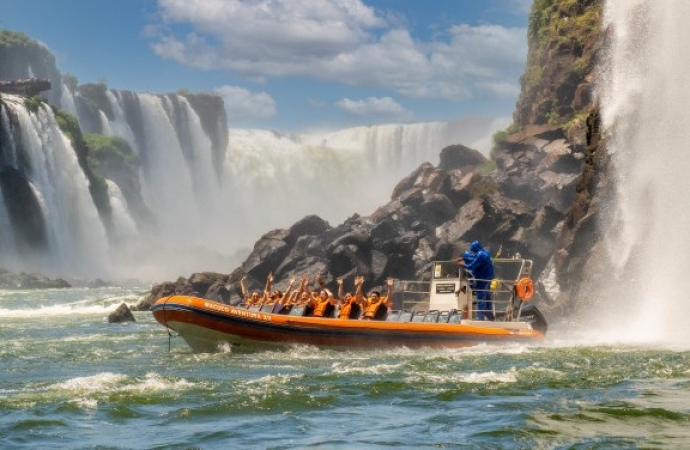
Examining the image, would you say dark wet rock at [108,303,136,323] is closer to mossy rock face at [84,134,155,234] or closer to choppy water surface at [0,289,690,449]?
choppy water surface at [0,289,690,449]

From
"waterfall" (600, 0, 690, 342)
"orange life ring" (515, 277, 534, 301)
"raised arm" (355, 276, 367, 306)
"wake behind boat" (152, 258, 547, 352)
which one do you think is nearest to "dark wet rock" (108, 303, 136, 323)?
"wake behind boat" (152, 258, 547, 352)

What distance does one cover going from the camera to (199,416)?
19438 millimetres

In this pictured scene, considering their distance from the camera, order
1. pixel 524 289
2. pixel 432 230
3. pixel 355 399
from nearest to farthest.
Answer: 1. pixel 355 399
2. pixel 524 289
3. pixel 432 230

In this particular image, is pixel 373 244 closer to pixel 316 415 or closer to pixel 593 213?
pixel 593 213

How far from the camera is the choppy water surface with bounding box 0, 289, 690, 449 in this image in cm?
1720

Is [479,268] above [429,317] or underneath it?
above

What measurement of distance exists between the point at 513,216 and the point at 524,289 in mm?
22160

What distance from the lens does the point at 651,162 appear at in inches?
1663

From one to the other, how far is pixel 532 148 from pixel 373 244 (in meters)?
15.4

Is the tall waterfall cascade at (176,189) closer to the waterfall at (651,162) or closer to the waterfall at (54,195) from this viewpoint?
the waterfall at (54,195)

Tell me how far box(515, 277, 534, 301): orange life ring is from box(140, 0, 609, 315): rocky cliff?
1203 centimetres

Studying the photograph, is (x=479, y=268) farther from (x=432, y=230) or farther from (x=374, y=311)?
(x=432, y=230)

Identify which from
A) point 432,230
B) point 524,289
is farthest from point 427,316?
point 432,230

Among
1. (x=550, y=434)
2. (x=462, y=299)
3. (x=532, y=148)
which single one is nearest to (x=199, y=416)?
(x=550, y=434)
